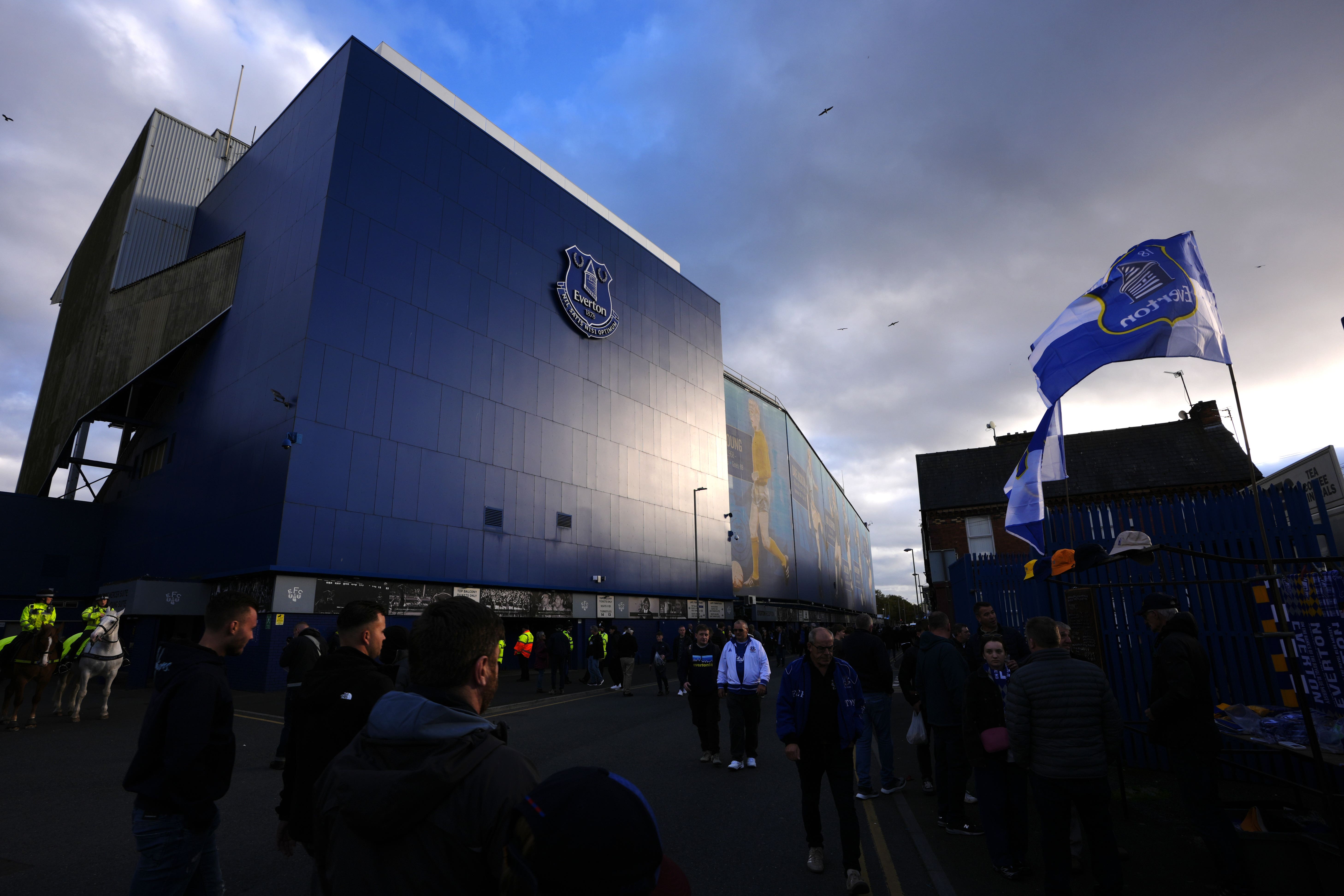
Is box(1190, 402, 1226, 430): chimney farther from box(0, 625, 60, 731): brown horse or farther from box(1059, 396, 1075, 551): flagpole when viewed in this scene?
box(0, 625, 60, 731): brown horse

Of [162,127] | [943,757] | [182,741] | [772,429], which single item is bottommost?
[943,757]

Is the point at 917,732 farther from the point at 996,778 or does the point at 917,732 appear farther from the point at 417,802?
the point at 417,802

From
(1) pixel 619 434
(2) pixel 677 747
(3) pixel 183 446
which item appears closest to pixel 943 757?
(2) pixel 677 747

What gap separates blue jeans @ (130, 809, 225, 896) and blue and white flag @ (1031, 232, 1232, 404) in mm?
8274

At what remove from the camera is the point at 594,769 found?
4.41ft

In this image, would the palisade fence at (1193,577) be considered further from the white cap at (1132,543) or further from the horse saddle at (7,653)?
the horse saddle at (7,653)

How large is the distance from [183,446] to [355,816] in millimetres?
32092

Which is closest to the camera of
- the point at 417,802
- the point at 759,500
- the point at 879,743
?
the point at 417,802

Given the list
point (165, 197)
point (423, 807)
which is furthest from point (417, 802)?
point (165, 197)

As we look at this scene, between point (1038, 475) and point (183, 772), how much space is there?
857cm

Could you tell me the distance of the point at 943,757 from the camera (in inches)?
252

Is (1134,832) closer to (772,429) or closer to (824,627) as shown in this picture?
(824,627)

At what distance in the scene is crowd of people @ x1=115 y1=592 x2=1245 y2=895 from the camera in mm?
1554

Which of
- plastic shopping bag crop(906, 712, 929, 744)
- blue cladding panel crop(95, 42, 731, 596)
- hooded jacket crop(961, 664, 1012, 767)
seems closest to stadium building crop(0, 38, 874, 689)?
blue cladding panel crop(95, 42, 731, 596)
